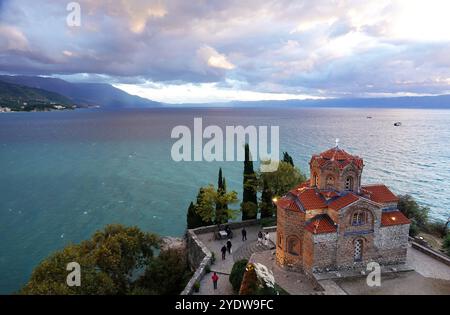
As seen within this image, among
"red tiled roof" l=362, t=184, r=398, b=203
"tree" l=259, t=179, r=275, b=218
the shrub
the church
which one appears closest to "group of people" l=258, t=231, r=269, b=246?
the church

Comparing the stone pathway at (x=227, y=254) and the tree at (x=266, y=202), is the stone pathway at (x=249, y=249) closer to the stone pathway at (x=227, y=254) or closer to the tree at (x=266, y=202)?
the stone pathway at (x=227, y=254)

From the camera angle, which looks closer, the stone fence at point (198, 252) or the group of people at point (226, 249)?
the stone fence at point (198, 252)

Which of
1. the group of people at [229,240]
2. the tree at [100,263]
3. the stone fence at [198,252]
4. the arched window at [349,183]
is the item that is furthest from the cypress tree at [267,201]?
the tree at [100,263]

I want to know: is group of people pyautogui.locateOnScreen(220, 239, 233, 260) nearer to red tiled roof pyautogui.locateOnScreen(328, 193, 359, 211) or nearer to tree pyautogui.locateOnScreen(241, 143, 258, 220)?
tree pyautogui.locateOnScreen(241, 143, 258, 220)

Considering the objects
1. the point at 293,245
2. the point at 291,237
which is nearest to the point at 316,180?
the point at 291,237
